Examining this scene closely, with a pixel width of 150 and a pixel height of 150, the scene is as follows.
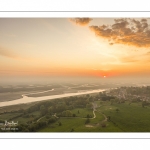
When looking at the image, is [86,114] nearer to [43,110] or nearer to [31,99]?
[43,110]

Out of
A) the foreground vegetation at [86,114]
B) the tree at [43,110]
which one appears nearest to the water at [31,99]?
the foreground vegetation at [86,114]

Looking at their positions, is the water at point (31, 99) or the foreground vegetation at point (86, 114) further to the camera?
the water at point (31, 99)

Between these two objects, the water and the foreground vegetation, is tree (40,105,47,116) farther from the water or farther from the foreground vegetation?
the water

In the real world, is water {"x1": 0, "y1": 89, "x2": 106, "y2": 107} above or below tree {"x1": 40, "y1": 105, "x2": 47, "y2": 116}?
above

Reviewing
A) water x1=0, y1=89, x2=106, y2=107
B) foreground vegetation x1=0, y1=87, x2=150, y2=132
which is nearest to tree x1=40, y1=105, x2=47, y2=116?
foreground vegetation x1=0, y1=87, x2=150, y2=132

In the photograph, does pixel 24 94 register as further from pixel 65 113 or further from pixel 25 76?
pixel 65 113

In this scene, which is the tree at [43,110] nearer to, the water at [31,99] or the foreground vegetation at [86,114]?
the foreground vegetation at [86,114]

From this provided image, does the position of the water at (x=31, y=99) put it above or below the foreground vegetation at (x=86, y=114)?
above
